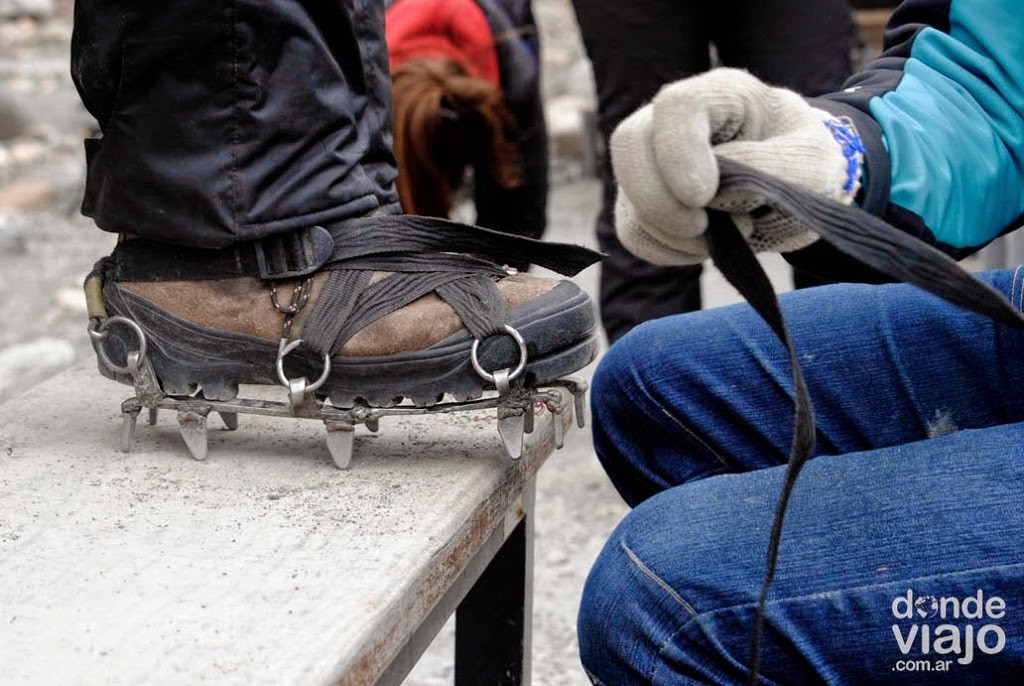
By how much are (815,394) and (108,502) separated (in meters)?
0.63

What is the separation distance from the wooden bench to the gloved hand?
0.99 feet

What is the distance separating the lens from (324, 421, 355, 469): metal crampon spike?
1.07 m

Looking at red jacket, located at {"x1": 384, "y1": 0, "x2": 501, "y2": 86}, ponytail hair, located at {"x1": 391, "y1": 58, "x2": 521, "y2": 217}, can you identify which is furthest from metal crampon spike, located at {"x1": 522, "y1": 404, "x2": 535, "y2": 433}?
red jacket, located at {"x1": 384, "y1": 0, "x2": 501, "y2": 86}

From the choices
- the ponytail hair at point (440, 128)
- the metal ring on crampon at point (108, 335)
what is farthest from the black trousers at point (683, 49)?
the metal ring on crampon at point (108, 335)

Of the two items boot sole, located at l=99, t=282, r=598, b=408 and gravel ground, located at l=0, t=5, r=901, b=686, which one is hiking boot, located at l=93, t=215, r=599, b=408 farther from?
gravel ground, located at l=0, t=5, r=901, b=686

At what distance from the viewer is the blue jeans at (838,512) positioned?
0.86 m

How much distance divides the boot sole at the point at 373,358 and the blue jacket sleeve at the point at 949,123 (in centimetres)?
30

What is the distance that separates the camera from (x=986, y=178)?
0.96 meters

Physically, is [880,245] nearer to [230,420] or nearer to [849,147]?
[849,147]

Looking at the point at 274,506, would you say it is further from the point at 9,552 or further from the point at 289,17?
the point at 289,17

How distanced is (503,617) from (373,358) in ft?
1.27

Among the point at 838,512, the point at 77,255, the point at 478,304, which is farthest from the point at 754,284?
the point at 77,255

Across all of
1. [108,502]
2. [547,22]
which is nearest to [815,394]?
[108,502]

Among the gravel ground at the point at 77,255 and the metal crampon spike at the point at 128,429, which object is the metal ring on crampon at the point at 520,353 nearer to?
the metal crampon spike at the point at 128,429
